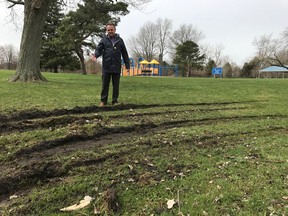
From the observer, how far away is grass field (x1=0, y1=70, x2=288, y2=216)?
257 cm

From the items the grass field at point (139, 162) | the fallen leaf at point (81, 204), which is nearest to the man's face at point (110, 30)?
the grass field at point (139, 162)

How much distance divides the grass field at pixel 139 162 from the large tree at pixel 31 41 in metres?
5.50

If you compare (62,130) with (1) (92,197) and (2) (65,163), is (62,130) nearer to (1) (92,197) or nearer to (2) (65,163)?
(2) (65,163)

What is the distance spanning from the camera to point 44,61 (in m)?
39.8

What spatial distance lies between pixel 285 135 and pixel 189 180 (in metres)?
2.72

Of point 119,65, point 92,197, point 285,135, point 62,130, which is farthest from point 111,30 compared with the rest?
point 92,197

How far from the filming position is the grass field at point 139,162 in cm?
257

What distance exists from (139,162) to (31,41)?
9.76m

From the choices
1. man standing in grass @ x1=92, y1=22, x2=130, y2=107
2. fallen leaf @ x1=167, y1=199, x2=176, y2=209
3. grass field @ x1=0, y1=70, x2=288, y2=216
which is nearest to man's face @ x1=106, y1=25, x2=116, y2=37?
man standing in grass @ x1=92, y1=22, x2=130, y2=107

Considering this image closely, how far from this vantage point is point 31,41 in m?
11.4

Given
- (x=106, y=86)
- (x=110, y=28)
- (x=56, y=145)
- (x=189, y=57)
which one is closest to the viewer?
(x=56, y=145)

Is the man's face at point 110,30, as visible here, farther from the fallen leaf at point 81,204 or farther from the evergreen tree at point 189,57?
the evergreen tree at point 189,57

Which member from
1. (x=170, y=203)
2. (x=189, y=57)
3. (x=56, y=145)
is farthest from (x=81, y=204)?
(x=189, y=57)

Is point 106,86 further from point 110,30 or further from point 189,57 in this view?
point 189,57
